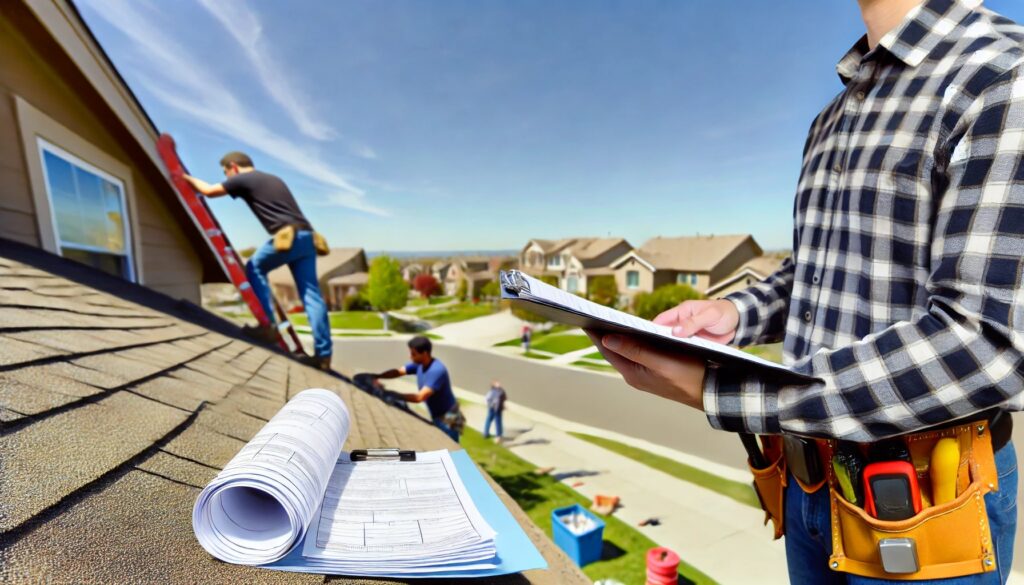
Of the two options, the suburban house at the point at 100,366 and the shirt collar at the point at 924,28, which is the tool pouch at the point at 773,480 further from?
the shirt collar at the point at 924,28

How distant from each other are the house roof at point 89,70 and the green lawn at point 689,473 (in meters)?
11.2

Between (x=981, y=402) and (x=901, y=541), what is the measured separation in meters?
0.43

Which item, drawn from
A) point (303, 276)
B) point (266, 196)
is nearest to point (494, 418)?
point (303, 276)

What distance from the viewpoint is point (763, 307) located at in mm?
1619

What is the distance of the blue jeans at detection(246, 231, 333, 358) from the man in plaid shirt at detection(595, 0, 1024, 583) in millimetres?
3694

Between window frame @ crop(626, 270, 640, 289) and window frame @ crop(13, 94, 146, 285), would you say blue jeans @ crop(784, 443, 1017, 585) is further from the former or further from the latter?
window frame @ crop(626, 270, 640, 289)

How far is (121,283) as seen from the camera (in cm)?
374

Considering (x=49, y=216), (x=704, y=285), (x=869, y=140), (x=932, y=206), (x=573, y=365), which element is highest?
(x=49, y=216)

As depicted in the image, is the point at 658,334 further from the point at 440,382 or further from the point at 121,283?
the point at 440,382

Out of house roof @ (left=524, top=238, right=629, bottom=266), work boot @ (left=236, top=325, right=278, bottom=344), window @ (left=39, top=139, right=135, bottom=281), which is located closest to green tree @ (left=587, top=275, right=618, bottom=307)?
house roof @ (left=524, top=238, right=629, bottom=266)

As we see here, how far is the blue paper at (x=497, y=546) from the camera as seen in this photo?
92cm

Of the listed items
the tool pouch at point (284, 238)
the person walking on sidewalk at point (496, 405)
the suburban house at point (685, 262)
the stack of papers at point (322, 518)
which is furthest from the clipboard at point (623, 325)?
the suburban house at point (685, 262)

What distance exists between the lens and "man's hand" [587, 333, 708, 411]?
3.30 feet

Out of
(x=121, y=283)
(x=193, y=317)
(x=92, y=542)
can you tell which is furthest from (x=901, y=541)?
(x=121, y=283)
